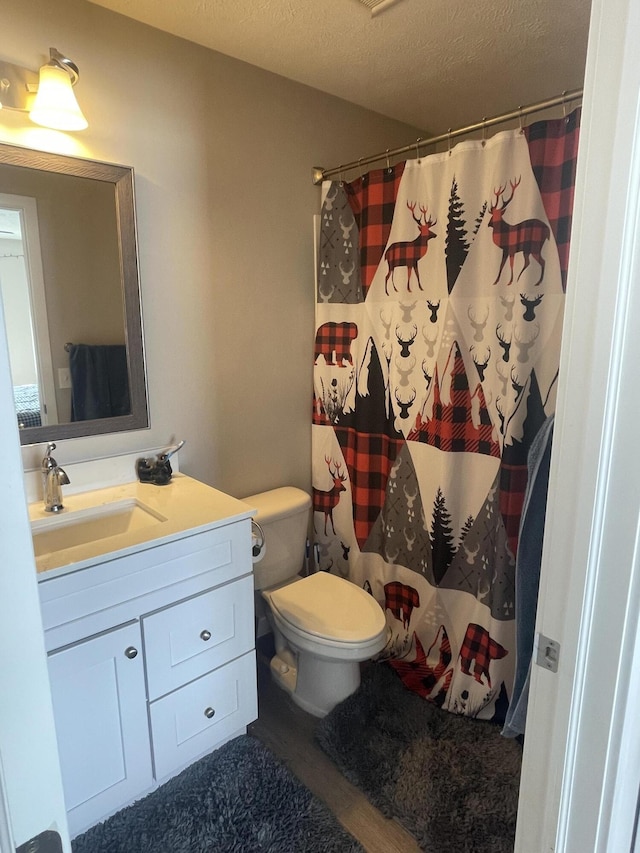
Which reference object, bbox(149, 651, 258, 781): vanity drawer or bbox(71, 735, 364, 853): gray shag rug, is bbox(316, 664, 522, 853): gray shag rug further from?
bbox(149, 651, 258, 781): vanity drawer

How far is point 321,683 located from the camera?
1899 mm

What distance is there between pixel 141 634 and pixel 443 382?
4.13 feet

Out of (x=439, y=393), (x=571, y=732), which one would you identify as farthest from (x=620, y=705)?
(x=439, y=393)

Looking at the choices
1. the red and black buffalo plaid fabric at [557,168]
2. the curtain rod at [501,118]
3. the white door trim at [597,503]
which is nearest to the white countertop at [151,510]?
the white door trim at [597,503]

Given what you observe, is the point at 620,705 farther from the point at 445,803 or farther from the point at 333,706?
the point at 333,706

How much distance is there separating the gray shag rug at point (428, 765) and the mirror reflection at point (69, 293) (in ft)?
4.41

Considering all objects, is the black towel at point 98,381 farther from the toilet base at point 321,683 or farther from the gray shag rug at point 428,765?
the gray shag rug at point 428,765

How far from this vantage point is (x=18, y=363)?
5.10ft

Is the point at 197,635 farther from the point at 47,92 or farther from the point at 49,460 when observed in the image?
the point at 47,92

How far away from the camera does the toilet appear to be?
178 centimetres

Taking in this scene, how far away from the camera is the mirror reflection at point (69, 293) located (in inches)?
60.4

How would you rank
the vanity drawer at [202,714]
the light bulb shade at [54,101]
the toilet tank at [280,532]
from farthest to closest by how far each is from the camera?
the toilet tank at [280,532], the vanity drawer at [202,714], the light bulb shade at [54,101]

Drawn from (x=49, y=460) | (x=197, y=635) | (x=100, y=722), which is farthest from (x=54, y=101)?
(x=100, y=722)

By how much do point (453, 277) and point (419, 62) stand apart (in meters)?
0.82
